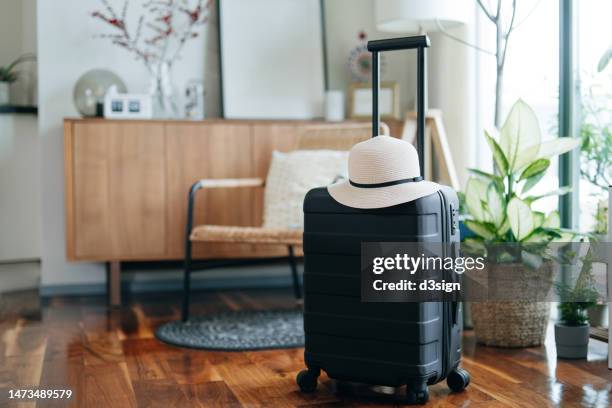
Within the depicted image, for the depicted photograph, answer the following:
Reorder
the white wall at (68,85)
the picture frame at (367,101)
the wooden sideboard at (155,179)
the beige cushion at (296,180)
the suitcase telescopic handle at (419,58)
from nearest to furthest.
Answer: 1. the suitcase telescopic handle at (419,58)
2. the beige cushion at (296,180)
3. the wooden sideboard at (155,179)
4. the white wall at (68,85)
5. the picture frame at (367,101)

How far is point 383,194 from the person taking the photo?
1.98m

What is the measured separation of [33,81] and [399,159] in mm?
3072

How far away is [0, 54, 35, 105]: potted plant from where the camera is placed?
169 inches


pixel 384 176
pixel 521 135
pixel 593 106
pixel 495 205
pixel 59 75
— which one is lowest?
pixel 495 205

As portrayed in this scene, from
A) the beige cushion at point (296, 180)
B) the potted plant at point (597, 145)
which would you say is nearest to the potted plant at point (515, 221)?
the potted plant at point (597, 145)

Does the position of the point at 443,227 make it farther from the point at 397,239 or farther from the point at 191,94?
the point at 191,94

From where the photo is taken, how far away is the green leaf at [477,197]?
8.87 ft

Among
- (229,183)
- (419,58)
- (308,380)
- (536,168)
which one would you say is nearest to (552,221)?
(536,168)

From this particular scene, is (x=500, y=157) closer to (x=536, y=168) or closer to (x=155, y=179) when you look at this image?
(x=536, y=168)

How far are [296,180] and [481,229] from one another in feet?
3.28

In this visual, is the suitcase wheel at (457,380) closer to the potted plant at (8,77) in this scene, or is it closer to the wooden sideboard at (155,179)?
the wooden sideboard at (155,179)

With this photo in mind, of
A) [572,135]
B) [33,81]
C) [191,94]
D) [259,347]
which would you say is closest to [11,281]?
[33,81]

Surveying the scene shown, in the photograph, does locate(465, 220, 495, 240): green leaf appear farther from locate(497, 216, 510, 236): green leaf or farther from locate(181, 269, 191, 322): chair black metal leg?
locate(181, 269, 191, 322): chair black metal leg

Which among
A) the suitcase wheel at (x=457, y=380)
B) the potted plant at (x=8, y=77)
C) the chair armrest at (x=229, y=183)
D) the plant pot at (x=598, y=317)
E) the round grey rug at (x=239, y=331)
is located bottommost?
the round grey rug at (x=239, y=331)
